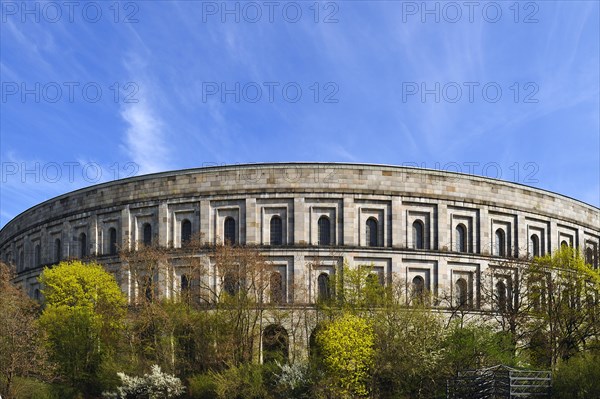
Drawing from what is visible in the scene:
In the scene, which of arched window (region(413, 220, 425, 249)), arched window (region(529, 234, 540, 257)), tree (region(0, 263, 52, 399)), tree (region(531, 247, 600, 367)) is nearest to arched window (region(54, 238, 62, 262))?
tree (region(0, 263, 52, 399))

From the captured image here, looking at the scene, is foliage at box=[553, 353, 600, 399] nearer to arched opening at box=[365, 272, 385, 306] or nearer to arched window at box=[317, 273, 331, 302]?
arched opening at box=[365, 272, 385, 306]

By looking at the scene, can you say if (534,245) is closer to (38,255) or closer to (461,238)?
(461,238)

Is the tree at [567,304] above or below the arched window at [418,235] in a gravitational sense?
below

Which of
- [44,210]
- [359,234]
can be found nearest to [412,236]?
[359,234]

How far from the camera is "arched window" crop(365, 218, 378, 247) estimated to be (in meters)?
50.3

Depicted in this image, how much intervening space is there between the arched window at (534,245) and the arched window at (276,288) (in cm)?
1827

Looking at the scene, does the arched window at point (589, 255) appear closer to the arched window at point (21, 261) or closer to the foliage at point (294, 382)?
the foliage at point (294, 382)

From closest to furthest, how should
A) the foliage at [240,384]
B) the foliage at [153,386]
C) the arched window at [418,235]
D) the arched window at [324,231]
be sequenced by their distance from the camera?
the foliage at [240,384] → the foliage at [153,386] → the arched window at [324,231] → the arched window at [418,235]

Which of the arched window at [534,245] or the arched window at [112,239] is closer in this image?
the arched window at [534,245]

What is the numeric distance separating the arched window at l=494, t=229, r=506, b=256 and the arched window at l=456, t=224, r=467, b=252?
2.46 meters

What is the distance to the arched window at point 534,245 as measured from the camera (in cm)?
5416

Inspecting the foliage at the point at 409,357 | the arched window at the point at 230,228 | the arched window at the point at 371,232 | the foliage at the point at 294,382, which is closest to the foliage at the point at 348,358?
the foliage at the point at 409,357

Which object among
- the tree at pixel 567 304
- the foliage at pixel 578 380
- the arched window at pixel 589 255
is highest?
the arched window at pixel 589 255

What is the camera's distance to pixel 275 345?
44.2m
